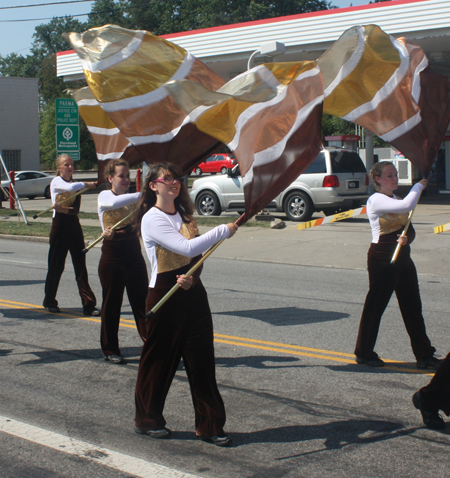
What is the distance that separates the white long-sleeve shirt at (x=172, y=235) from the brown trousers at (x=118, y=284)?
6.56 feet

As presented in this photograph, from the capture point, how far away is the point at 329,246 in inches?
582

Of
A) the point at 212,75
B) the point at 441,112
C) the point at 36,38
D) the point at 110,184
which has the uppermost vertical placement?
the point at 36,38

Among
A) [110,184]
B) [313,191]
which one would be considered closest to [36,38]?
[313,191]

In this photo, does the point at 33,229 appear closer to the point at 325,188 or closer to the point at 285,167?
the point at 325,188

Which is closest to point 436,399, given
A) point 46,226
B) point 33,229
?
point 33,229

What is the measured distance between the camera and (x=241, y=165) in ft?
15.6

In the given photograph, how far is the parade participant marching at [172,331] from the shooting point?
4.39m

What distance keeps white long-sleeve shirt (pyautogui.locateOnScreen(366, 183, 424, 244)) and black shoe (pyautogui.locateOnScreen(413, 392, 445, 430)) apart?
1803mm

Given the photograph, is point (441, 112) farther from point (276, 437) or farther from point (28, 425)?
point (28, 425)

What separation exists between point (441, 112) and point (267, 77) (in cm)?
183

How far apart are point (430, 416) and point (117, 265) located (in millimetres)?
3234

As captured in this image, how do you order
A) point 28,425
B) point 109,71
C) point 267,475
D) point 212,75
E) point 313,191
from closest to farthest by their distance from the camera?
point 267,475 → point 28,425 → point 109,71 → point 212,75 → point 313,191

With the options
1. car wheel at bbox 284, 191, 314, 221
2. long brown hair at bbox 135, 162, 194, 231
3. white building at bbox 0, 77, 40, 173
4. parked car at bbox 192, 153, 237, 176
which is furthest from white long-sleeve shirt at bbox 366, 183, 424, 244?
parked car at bbox 192, 153, 237, 176

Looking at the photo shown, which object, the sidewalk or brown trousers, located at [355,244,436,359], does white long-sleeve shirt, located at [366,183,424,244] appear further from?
the sidewalk
